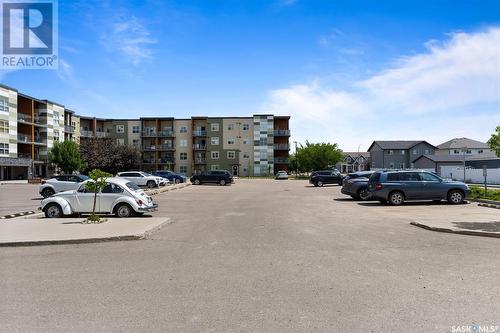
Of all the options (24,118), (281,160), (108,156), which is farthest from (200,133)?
(24,118)

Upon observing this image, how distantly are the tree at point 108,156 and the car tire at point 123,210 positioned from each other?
55.6m

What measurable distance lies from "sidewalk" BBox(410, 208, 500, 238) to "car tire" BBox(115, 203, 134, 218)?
10.1m

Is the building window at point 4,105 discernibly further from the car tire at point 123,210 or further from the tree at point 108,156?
the car tire at point 123,210

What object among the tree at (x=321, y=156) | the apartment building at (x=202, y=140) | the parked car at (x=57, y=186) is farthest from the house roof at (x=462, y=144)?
the parked car at (x=57, y=186)

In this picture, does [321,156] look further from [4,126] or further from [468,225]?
[468,225]

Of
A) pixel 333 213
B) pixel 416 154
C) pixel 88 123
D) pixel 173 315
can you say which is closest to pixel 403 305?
pixel 173 315

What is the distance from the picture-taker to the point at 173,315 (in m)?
4.73

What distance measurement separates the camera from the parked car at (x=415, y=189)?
19.3m

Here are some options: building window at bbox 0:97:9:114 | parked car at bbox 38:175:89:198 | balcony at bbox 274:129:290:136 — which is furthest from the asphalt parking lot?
balcony at bbox 274:129:290:136

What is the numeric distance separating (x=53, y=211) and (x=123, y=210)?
2653 millimetres

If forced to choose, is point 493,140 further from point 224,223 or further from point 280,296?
point 280,296

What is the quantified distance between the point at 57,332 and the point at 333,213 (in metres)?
13.0

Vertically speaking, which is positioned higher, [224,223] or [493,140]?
[493,140]

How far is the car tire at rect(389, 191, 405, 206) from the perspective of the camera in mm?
19438
